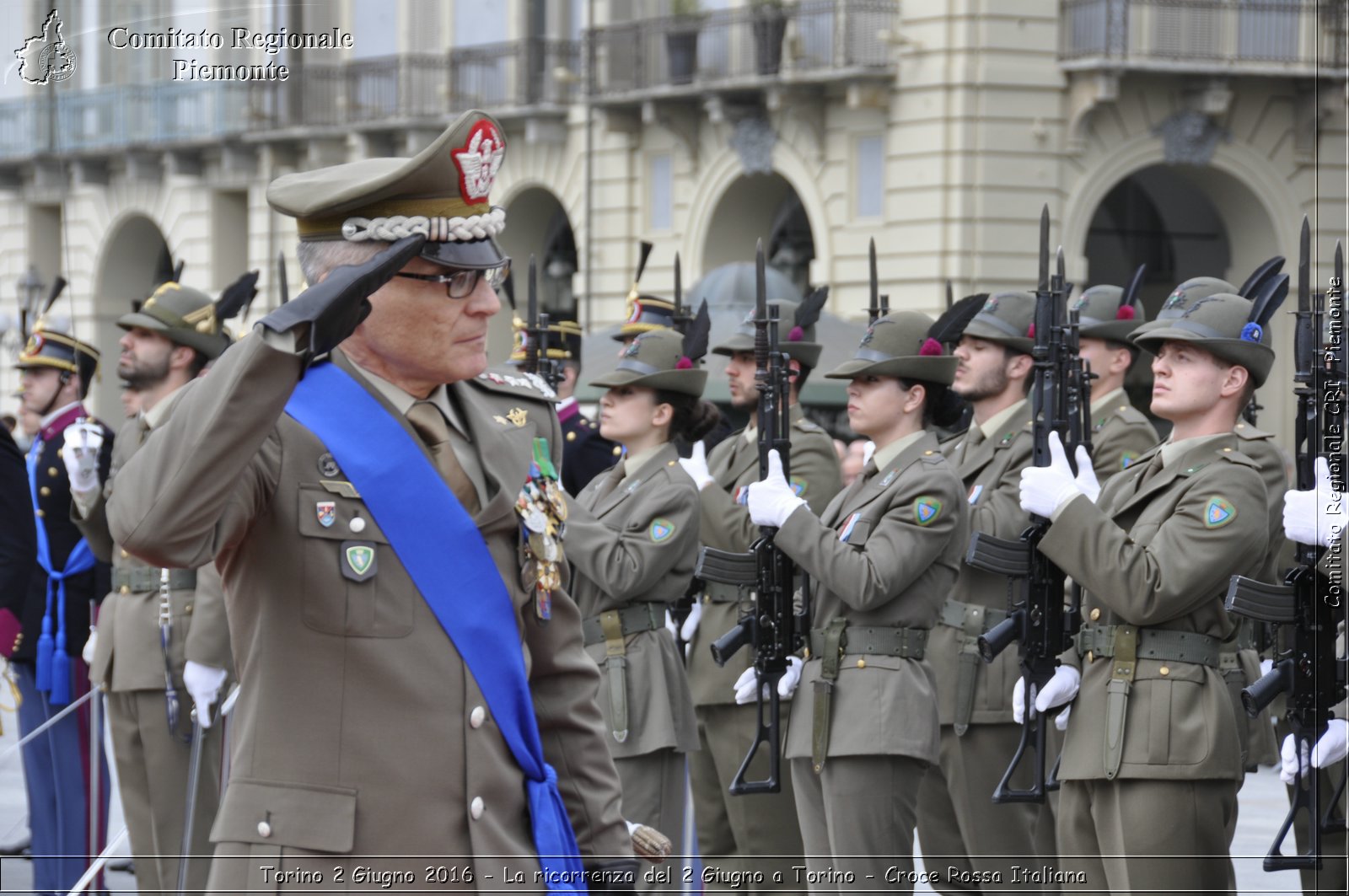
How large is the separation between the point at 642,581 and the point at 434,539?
127 inches

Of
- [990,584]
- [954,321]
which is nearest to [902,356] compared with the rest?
[954,321]

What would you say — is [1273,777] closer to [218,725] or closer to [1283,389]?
[218,725]

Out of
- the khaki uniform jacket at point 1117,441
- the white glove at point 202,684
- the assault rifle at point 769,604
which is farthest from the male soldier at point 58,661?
the khaki uniform jacket at point 1117,441

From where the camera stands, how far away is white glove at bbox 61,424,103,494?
6.59m

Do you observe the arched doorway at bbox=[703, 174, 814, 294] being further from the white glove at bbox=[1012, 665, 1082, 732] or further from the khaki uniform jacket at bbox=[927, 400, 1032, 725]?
the white glove at bbox=[1012, 665, 1082, 732]

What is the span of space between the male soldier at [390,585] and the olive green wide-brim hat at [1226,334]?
246cm

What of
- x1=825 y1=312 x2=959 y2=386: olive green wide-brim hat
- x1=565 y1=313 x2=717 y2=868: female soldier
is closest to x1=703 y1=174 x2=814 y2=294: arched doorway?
x1=565 y1=313 x2=717 y2=868: female soldier

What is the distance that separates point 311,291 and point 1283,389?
47.6 feet

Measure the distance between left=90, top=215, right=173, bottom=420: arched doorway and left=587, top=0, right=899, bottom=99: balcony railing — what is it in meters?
5.32

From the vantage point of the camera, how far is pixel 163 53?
845cm

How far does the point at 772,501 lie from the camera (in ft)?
18.7

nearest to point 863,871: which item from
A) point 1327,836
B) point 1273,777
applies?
A: point 1327,836

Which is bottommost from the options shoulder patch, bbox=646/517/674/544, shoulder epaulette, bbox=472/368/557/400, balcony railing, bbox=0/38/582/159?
shoulder patch, bbox=646/517/674/544

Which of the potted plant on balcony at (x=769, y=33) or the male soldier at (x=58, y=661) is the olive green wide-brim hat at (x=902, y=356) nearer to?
the male soldier at (x=58, y=661)
